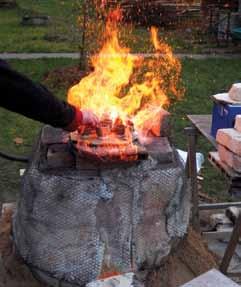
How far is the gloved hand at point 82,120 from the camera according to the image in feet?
10.8

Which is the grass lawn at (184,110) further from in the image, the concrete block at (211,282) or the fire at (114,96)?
the concrete block at (211,282)

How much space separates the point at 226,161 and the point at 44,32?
10718mm

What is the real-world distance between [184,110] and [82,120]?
496 cm

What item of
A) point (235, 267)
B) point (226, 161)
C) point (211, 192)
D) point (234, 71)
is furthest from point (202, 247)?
point (234, 71)

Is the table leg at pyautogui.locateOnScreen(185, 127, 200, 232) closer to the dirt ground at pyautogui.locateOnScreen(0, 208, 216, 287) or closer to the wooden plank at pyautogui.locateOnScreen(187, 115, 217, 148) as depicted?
the wooden plank at pyautogui.locateOnScreen(187, 115, 217, 148)

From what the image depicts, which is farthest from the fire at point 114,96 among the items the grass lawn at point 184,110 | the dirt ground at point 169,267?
the grass lawn at point 184,110

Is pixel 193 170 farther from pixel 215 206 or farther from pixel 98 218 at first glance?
pixel 98 218

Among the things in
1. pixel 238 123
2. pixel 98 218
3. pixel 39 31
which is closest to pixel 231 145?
pixel 238 123

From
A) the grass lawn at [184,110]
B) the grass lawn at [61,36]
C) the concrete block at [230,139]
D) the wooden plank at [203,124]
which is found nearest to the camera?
the concrete block at [230,139]

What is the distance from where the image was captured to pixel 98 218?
3.53 meters

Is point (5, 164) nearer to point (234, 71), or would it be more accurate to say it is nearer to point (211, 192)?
point (211, 192)

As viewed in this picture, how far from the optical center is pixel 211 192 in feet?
19.1

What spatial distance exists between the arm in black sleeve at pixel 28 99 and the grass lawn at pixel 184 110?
8.74 feet

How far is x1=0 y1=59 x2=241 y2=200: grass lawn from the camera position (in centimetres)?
600
